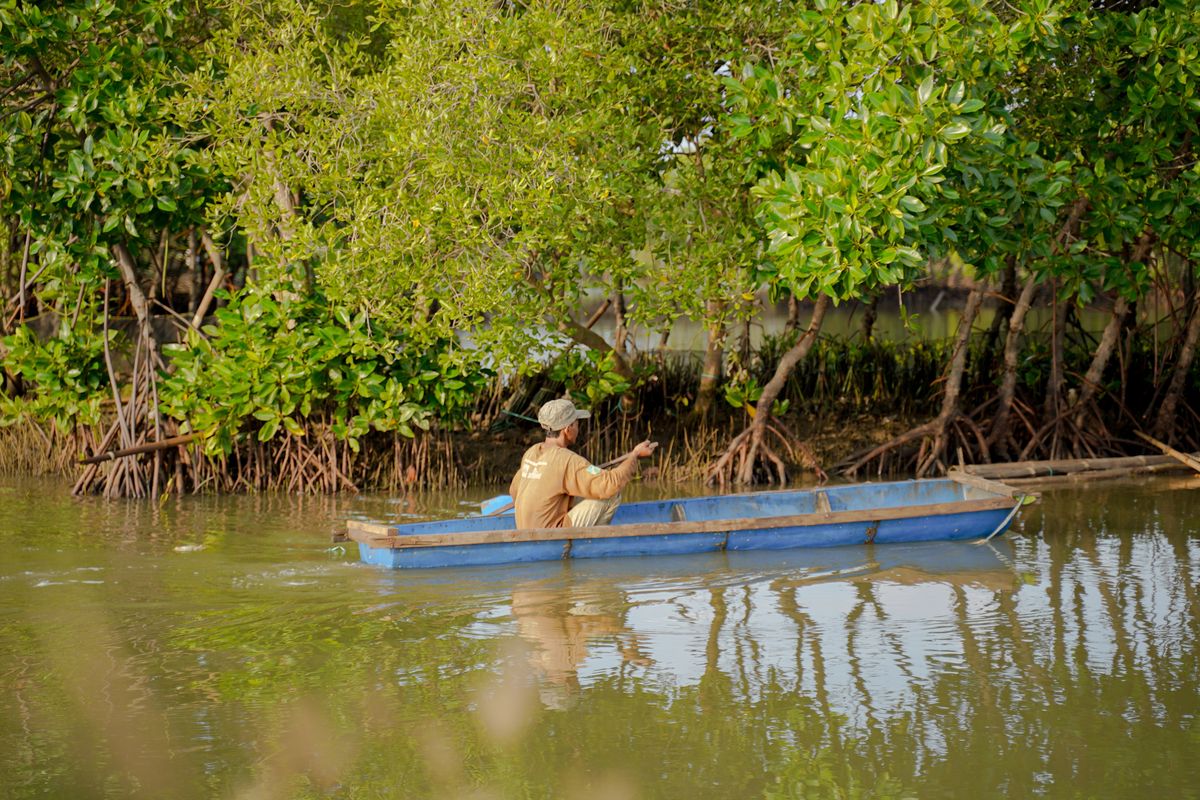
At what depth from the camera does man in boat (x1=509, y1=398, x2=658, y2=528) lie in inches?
321

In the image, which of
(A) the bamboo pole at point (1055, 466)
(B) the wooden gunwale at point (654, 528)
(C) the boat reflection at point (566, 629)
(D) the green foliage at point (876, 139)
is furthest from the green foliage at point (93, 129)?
(A) the bamboo pole at point (1055, 466)

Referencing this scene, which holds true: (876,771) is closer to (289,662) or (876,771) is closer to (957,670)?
(957,670)

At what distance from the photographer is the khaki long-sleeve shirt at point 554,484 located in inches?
320

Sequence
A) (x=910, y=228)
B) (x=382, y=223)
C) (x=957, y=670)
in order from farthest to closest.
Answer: (x=382, y=223)
(x=910, y=228)
(x=957, y=670)

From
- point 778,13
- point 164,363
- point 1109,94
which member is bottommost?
point 164,363

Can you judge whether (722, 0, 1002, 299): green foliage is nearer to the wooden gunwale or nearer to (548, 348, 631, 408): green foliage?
the wooden gunwale

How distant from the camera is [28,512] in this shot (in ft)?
33.4

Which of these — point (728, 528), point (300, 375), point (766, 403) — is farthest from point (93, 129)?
point (728, 528)

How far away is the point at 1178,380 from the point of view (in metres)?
12.4

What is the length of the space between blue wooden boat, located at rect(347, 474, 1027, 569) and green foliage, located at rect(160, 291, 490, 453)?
7.32ft

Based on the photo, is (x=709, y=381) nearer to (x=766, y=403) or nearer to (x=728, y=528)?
(x=766, y=403)

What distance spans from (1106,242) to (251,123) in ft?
20.1

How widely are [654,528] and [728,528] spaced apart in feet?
1.50

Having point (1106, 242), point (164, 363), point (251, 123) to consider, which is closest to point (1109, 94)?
point (1106, 242)
